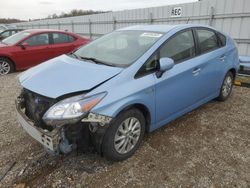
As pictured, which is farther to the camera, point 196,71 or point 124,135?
point 196,71

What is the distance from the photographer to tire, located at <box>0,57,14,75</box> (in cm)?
730

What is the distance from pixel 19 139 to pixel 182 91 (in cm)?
242

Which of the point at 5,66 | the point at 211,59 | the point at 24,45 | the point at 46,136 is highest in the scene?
the point at 211,59

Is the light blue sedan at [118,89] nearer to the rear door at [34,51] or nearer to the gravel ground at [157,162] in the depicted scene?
the gravel ground at [157,162]

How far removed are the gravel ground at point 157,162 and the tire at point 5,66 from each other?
13.2 ft

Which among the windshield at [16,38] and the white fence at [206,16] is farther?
the windshield at [16,38]

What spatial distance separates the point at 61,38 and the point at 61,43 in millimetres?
174

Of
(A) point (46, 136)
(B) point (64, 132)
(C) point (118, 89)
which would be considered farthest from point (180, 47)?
(A) point (46, 136)

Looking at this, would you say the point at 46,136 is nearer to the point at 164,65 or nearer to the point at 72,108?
the point at 72,108

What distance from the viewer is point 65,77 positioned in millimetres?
2676

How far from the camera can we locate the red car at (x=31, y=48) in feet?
24.0

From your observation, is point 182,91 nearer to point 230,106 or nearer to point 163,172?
point 163,172

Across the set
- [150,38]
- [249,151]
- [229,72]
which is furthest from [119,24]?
[249,151]

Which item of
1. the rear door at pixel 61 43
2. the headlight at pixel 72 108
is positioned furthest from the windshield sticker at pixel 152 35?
the rear door at pixel 61 43
